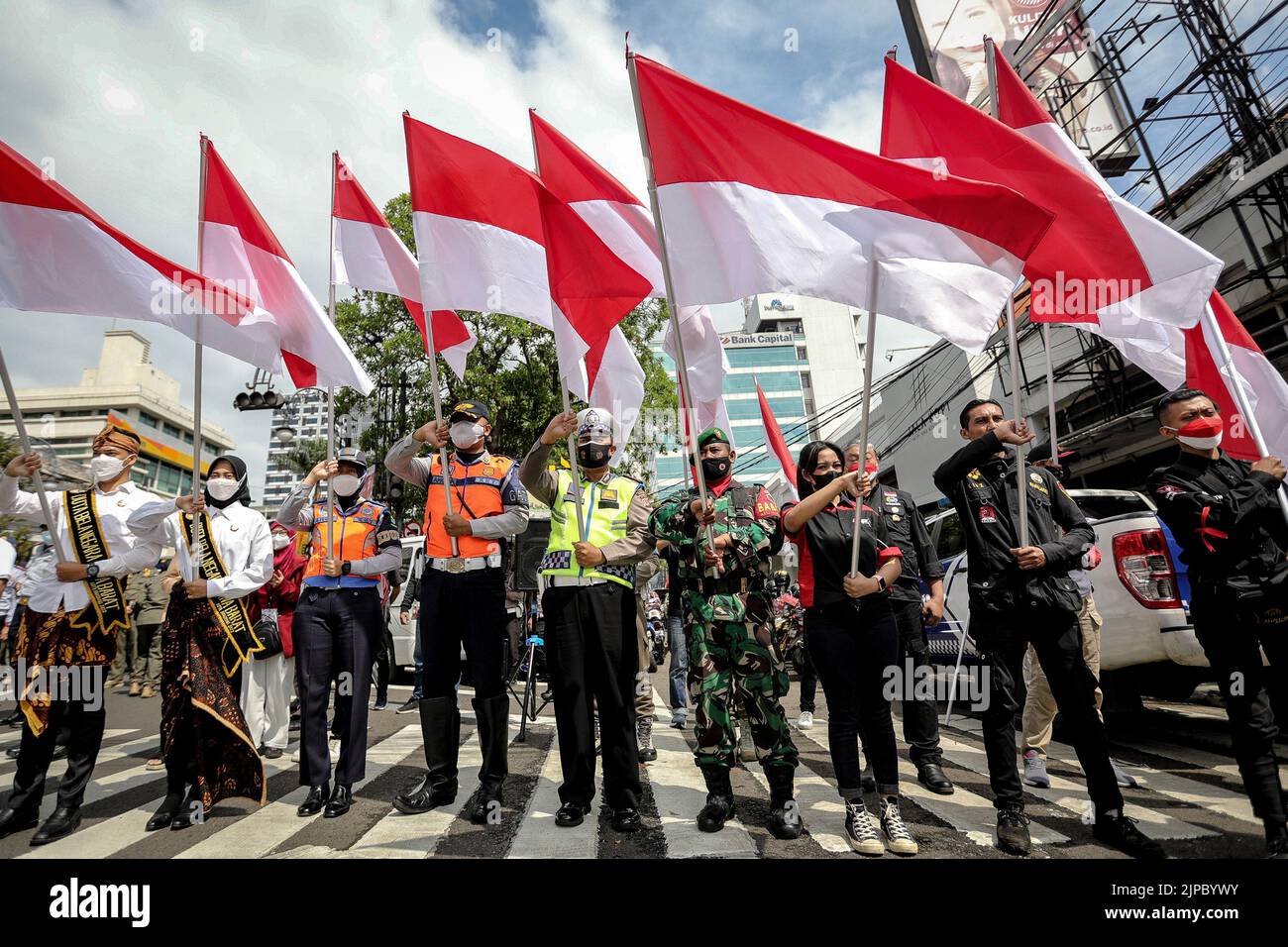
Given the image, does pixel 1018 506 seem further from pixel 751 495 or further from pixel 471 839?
pixel 471 839

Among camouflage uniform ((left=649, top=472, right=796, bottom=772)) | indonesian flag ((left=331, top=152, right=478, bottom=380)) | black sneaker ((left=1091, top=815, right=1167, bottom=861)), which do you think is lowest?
black sneaker ((left=1091, top=815, right=1167, bottom=861))

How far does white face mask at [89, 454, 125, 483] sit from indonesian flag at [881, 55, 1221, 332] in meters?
5.16

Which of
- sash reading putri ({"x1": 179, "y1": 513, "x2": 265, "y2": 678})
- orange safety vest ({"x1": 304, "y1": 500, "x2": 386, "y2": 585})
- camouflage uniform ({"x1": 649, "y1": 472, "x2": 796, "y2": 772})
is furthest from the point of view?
orange safety vest ({"x1": 304, "y1": 500, "x2": 386, "y2": 585})

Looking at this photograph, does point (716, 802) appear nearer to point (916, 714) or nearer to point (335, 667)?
point (916, 714)

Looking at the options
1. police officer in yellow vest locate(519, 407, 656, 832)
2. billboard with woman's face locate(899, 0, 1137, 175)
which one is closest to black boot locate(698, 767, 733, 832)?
police officer in yellow vest locate(519, 407, 656, 832)

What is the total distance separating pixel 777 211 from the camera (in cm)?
363

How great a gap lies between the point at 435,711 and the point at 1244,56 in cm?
1436

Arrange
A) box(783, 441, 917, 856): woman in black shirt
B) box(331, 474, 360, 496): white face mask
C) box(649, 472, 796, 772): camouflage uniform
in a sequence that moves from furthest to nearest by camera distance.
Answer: box(331, 474, 360, 496): white face mask < box(649, 472, 796, 772): camouflage uniform < box(783, 441, 917, 856): woman in black shirt

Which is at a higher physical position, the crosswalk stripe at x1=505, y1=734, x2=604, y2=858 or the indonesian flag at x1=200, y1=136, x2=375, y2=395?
the indonesian flag at x1=200, y1=136, x2=375, y2=395

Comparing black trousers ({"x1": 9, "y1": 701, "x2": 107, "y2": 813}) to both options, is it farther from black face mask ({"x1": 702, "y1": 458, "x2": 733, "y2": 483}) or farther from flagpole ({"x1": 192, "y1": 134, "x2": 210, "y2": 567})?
black face mask ({"x1": 702, "y1": 458, "x2": 733, "y2": 483})

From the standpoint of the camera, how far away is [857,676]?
3.62m

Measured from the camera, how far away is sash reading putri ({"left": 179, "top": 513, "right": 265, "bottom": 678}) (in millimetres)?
4145

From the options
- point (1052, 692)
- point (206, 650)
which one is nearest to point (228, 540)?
point (206, 650)
